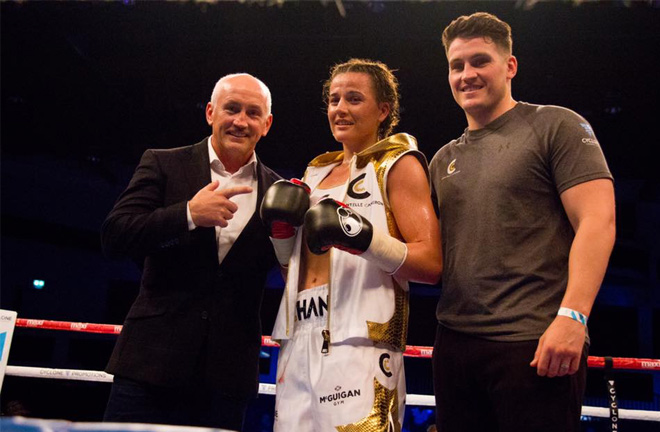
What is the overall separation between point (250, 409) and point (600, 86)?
6040mm

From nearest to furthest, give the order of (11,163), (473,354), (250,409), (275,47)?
(473,354), (275,47), (250,409), (11,163)

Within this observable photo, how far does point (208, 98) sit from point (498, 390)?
6.25 meters

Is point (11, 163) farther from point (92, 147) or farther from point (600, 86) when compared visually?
point (600, 86)

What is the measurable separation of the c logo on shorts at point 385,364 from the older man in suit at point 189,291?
45 centimetres

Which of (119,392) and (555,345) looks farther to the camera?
(119,392)

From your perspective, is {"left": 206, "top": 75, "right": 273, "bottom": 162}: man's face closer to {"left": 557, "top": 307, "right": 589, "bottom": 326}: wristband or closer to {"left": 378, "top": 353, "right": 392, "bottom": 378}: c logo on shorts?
{"left": 378, "top": 353, "right": 392, "bottom": 378}: c logo on shorts

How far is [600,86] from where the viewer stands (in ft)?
21.0

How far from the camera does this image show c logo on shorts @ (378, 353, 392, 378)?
1.47 m

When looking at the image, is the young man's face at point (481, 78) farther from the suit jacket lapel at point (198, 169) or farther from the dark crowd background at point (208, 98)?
the dark crowd background at point (208, 98)

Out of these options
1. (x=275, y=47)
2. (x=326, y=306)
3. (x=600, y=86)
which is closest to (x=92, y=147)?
(x=275, y=47)

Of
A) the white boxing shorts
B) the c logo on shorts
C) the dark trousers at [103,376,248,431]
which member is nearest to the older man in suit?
the dark trousers at [103,376,248,431]

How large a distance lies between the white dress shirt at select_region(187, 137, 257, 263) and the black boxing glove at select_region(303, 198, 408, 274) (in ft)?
1.30

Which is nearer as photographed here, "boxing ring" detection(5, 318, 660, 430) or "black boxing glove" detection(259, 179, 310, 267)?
"black boxing glove" detection(259, 179, 310, 267)

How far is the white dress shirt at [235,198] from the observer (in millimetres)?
1804
